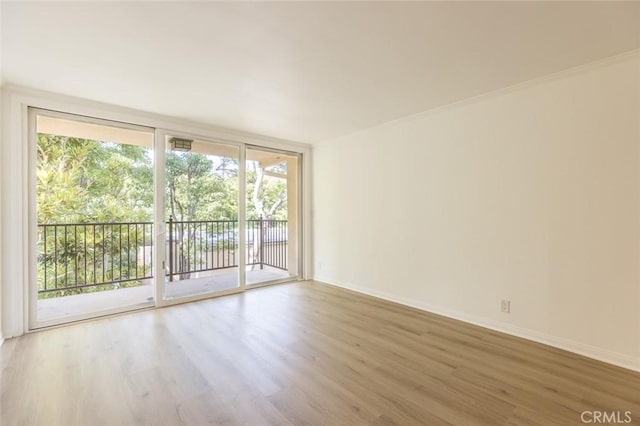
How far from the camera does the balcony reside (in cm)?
376

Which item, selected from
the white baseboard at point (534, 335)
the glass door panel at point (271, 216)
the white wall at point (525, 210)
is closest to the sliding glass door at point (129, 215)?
the glass door panel at point (271, 216)

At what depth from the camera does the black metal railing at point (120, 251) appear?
381cm

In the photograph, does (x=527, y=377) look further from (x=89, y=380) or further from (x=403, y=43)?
(x=89, y=380)

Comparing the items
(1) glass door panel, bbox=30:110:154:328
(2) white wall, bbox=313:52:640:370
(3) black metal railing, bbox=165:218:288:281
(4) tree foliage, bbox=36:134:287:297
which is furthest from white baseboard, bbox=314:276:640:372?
(1) glass door panel, bbox=30:110:154:328

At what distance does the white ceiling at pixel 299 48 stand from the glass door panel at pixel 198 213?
3.12 ft

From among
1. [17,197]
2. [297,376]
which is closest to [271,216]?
[17,197]

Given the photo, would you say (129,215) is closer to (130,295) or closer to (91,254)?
(91,254)

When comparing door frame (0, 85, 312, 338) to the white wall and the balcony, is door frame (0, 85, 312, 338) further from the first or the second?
the white wall

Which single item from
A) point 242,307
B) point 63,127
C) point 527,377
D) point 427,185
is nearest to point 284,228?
point 242,307

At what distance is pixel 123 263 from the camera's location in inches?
171

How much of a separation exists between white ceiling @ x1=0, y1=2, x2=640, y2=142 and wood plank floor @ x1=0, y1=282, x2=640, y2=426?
2295mm

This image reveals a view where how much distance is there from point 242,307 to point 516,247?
9.92 ft

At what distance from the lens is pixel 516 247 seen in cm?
268

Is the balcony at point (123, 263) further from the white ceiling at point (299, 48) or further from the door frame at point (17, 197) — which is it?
the white ceiling at point (299, 48)
